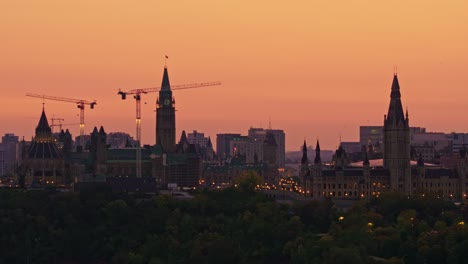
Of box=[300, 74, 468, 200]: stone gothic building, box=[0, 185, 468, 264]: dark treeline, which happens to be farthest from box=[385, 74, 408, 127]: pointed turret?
box=[0, 185, 468, 264]: dark treeline

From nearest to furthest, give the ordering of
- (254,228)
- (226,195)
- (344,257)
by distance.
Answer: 1. (344,257)
2. (254,228)
3. (226,195)

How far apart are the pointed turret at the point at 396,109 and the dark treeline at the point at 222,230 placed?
32.7 m

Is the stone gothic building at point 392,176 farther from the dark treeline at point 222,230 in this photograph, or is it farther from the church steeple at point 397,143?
the dark treeline at point 222,230

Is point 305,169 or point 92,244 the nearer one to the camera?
point 92,244

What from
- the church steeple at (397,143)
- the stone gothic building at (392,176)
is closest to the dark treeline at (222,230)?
the stone gothic building at (392,176)

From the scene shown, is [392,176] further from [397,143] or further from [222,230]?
[222,230]

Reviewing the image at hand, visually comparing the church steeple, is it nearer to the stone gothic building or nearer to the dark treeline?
the stone gothic building

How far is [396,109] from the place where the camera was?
605 ft

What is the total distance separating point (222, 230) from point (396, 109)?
56638mm

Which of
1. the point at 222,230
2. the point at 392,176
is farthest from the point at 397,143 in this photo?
the point at 222,230

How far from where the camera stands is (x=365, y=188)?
18325cm

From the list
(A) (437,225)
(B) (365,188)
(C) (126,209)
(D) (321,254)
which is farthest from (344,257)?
(B) (365,188)

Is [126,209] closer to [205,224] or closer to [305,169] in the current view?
[205,224]

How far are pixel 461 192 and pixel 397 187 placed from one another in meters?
10.9
